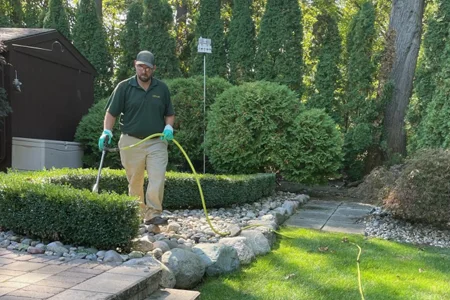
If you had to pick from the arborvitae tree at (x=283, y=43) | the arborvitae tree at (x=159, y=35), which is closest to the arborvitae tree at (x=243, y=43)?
the arborvitae tree at (x=283, y=43)

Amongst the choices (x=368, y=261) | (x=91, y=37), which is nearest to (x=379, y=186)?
(x=368, y=261)

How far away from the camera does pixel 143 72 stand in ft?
14.8

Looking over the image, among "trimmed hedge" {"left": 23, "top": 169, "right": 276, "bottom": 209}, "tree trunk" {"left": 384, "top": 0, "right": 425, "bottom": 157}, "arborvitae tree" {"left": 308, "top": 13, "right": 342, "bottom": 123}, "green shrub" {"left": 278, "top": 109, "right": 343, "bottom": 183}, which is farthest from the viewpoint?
"arborvitae tree" {"left": 308, "top": 13, "right": 342, "bottom": 123}

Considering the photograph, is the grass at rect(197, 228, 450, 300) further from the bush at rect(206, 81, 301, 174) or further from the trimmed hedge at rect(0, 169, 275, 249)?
the bush at rect(206, 81, 301, 174)

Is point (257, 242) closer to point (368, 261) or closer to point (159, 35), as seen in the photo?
point (368, 261)

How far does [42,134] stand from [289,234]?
19.5 feet

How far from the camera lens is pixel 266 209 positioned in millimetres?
6824

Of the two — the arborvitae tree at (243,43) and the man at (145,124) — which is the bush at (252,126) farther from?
the man at (145,124)

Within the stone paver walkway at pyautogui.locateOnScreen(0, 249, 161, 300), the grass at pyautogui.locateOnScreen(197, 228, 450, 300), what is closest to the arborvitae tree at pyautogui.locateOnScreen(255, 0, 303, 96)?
the grass at pyautogui.locateOnScreen(197, 228, 450, 300)

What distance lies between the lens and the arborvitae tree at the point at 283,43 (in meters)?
10.7

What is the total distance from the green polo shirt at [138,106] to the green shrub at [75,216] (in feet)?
3.80

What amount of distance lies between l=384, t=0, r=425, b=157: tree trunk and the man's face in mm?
6880

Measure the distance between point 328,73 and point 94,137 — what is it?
5.31 metres

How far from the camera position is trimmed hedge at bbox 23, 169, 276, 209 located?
5680 mm
